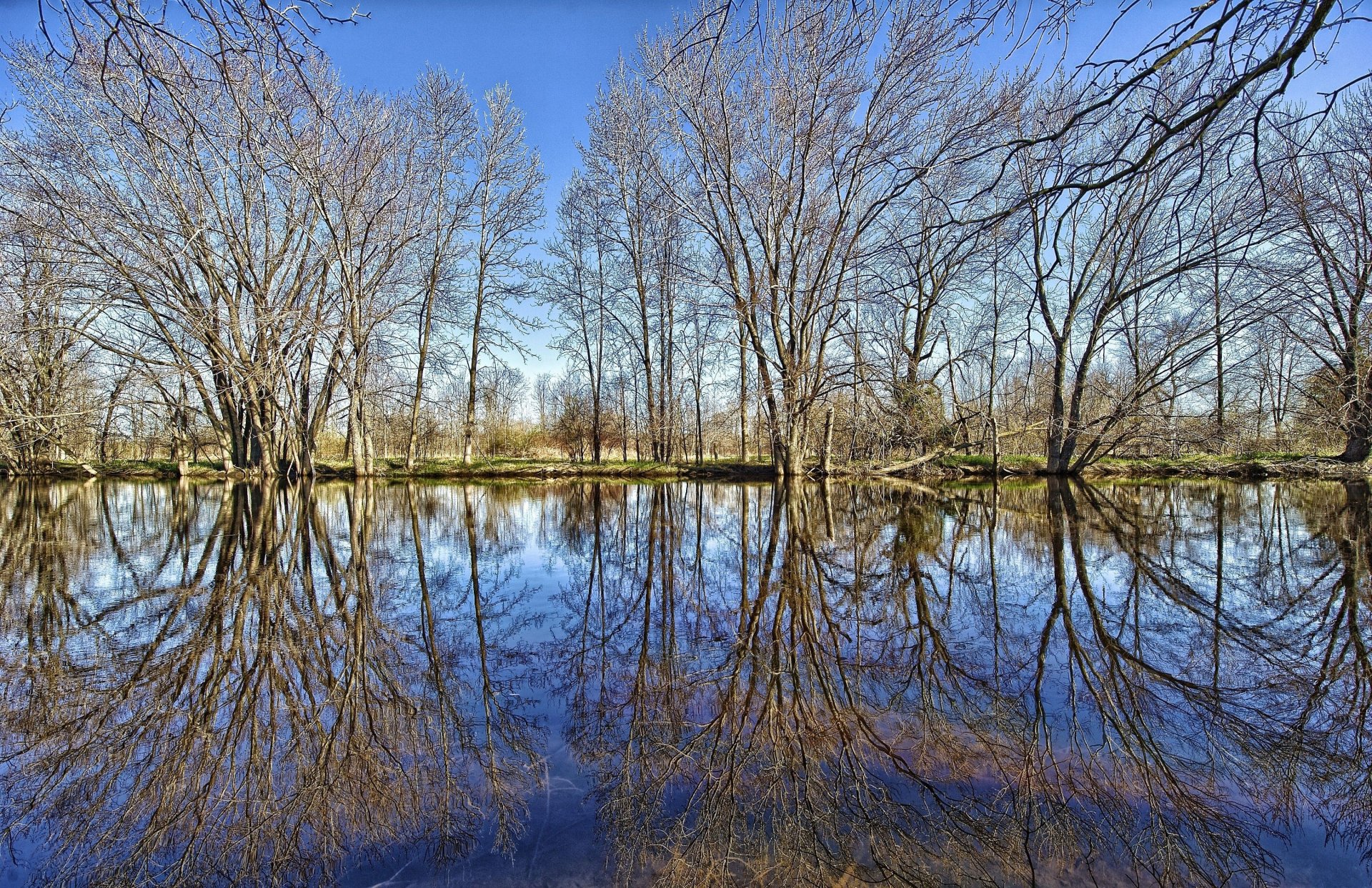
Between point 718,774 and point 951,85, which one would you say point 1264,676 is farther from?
point 951,85

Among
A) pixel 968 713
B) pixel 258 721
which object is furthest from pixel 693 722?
pixel 258 721

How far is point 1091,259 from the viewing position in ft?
52.9

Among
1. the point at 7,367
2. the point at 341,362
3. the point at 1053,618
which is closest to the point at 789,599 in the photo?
the point at 1053,618

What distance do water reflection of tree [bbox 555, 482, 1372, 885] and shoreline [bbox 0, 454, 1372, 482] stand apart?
39.2 ft

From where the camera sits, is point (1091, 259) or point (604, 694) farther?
point (1091, 259)

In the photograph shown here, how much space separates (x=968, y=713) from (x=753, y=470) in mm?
16263

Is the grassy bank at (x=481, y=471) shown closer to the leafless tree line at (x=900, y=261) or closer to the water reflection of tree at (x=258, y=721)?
the leafless tree line at (x=900, y=261)

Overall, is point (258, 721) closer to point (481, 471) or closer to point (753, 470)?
point (753, 470)

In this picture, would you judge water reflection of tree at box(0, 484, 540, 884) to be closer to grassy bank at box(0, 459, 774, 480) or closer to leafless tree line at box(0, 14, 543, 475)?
leafless tree line at box(0, 14, 543, 475)

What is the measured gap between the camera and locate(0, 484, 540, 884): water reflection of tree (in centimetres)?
178

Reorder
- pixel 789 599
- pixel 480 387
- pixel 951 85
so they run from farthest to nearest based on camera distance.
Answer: pixel 480 387, pixel 951 85, pixel 789 599

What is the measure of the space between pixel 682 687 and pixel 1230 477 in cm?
2185

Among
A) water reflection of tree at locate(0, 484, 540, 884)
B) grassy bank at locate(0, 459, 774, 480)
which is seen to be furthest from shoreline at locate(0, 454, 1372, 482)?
water reflection of tree at locate(0, 484, 540, 884)

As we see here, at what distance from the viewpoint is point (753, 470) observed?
1872 cm
